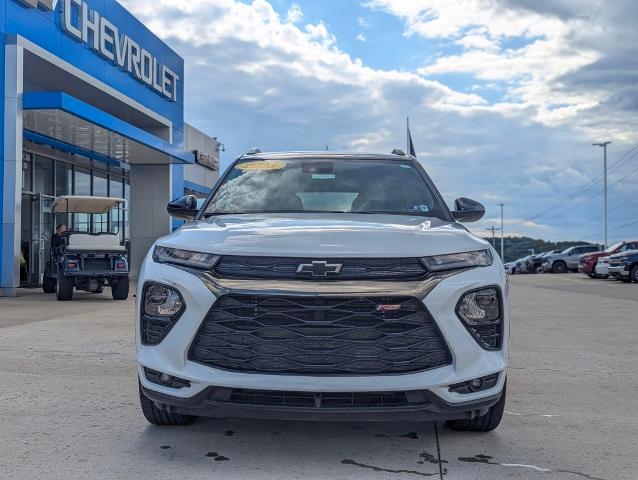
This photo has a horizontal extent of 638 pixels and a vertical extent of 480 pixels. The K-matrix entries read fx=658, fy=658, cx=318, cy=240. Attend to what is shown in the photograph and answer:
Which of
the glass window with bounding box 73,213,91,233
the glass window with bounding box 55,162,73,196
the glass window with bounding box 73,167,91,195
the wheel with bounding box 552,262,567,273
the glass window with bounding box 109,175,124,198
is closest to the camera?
the glass window with bounding box 55,162,73,196

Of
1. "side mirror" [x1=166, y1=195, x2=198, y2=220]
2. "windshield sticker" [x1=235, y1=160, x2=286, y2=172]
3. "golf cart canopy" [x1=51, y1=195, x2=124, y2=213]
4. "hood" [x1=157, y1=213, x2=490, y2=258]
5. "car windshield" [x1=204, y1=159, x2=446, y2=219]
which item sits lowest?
"hood" [x1=157, y1=213, x2=490, y2=258]

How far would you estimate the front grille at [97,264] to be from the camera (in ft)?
47.0

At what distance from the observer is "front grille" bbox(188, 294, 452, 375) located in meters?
3.34

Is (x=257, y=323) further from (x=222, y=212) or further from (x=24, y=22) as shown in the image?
(x=24, y=22)

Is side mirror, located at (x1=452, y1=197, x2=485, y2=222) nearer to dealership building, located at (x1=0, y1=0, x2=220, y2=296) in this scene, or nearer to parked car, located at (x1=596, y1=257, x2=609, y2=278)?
dealership building, located at (x1=0, y1=0, x2=220, y2=296)

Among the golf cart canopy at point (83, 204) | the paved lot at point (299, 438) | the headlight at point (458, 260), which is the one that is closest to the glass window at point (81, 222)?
the golf cart canopy at point (83, 204)

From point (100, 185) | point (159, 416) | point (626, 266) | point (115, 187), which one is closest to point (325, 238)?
point (159, 416)

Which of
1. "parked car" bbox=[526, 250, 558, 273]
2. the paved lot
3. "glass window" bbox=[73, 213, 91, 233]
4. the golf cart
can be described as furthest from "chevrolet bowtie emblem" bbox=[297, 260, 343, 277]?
"parked car" bbox=[526, 250, 558, 273]

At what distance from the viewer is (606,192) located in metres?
49.1

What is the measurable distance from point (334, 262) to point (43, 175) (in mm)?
19449

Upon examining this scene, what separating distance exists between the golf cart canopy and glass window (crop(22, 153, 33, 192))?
287cm

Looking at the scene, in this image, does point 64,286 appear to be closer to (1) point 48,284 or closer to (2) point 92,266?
(2) point 92,266

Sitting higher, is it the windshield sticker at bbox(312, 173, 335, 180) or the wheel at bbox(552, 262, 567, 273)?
the windshield sticker at bbox(312, 173, 335, 180)

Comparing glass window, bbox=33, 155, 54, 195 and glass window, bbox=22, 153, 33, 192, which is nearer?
glass window, bbox=22, 153, 33, 192
